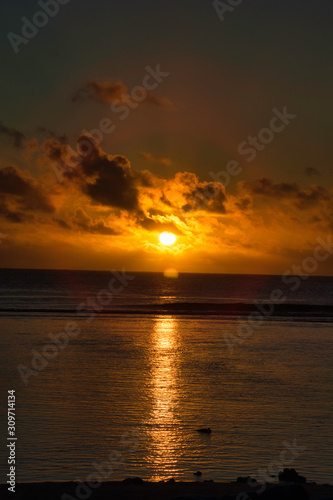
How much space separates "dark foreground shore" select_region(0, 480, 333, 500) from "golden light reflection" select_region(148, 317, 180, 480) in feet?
5.06

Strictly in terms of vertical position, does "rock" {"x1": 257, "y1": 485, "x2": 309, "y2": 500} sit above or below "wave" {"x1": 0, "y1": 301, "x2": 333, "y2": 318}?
below

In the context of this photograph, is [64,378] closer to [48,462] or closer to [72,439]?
[72,439]

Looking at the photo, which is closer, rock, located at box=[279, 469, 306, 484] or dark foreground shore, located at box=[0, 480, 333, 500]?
dark foreground shore, located at box=[0, 480, 333, 500]

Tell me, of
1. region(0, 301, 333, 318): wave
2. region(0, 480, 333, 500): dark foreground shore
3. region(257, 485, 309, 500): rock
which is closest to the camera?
region(257, 485, 309, 500): rock

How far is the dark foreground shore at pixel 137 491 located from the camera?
560 inches

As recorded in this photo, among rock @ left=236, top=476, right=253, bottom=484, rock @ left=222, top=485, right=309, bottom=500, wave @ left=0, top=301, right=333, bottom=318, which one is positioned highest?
wave @ left=0, top=301, right=333, bottom=318

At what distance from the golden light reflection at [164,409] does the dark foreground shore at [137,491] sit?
5.06ft

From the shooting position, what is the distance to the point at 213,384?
30.4 meters

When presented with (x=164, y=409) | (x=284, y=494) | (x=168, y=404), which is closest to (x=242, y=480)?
(x=284, y=494)

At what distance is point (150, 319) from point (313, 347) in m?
31.2

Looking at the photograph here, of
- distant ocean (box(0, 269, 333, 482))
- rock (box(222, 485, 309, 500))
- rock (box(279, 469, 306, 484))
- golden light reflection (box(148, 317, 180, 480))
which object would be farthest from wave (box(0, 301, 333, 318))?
rock (box(222, 485, 309, 500))

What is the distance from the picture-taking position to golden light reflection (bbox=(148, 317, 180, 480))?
1819 centimetres

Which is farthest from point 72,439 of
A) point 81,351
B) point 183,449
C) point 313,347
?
point 313,347

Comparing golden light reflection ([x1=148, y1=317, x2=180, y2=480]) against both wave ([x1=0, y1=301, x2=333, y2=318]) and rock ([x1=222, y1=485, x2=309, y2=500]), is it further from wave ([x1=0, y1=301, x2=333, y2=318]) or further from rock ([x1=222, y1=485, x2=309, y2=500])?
wave ([x1=0, y1=301, x2=333, y2=318])
